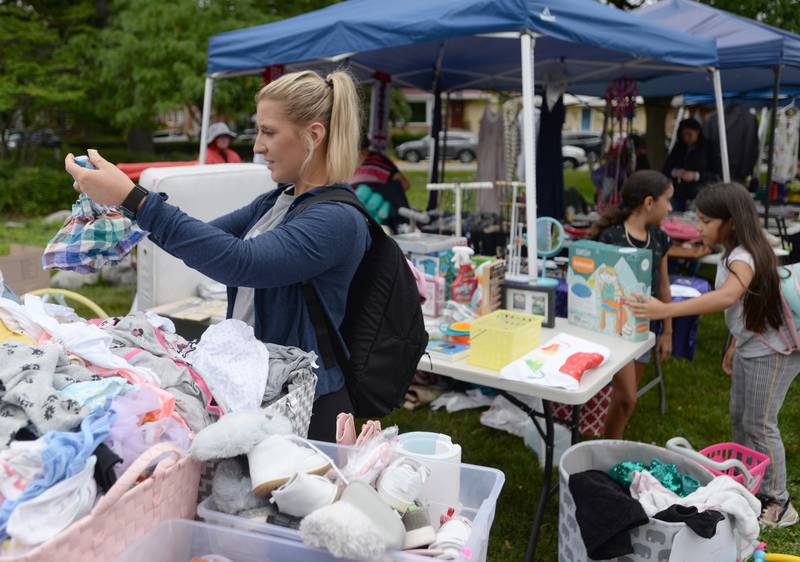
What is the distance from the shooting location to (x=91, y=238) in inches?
61.6

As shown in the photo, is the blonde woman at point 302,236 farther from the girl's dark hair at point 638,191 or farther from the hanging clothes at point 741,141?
the hanging clothes at point 741,141

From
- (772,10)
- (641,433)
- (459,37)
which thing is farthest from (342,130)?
(772,10)

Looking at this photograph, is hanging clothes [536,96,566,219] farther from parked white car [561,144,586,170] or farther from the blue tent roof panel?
parked white car [561,144,586,170]

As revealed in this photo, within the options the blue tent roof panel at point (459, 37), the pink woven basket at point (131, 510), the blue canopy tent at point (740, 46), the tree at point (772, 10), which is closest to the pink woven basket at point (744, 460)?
the pink woven basket at point (131, 510)

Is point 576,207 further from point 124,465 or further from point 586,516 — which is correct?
point 124,465

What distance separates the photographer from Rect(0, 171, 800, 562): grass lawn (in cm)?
290

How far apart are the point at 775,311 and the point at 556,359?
1027mm

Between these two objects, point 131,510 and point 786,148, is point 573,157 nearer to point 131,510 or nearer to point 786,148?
point 786,148

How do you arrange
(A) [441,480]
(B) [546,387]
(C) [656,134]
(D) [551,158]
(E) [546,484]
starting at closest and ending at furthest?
(A) [441,480], (B) [546,387], (E) [546,484], (D) [551,158], (C) [656,134]

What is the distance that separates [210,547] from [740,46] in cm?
684

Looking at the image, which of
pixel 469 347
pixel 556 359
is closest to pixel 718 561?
pixel 556 359

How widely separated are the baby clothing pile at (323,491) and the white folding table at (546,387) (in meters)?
1.23

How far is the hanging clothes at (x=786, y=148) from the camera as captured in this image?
1112 centimetres

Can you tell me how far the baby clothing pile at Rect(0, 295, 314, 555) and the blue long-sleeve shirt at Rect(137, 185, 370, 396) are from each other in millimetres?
136
